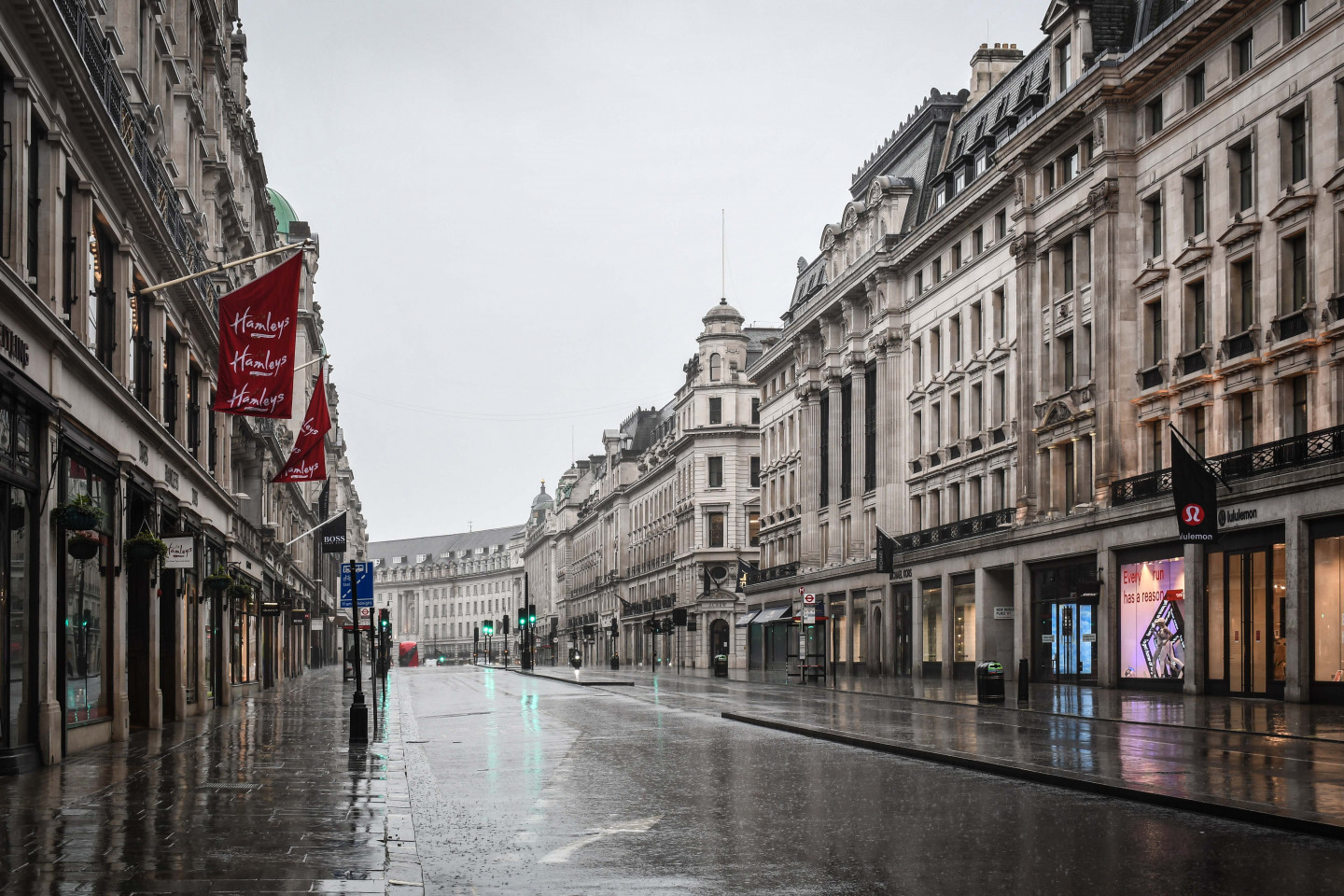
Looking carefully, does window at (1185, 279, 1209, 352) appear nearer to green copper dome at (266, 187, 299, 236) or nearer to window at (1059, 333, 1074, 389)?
window at (1059, 333, 1074, 389)

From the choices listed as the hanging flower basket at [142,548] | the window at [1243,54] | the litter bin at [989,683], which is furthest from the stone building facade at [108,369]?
the window at [1243,54]

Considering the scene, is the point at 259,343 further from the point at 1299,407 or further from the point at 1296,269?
the point at 1296,269

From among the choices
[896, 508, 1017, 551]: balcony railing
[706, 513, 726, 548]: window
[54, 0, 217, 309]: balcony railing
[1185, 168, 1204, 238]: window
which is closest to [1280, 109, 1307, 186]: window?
[1185, 168, 1204, 238]: window

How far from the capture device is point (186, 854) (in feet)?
35.7

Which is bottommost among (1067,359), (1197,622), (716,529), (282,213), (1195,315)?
(1197,622)

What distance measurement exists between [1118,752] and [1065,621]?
29.4 m

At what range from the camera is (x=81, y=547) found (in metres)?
19.2

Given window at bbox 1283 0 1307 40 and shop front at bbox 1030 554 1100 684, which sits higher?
window at bbox 1283 0 1307 40

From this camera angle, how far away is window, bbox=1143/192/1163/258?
44438 mm

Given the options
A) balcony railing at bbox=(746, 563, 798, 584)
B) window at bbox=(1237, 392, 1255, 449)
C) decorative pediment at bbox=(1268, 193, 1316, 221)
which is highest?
decorative pediment at bbox=(1268, 193, 1316, 221)

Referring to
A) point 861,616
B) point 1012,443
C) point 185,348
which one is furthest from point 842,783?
point 861,616

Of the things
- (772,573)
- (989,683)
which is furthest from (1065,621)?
(772,573)

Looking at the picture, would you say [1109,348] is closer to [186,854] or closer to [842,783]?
[842,783]

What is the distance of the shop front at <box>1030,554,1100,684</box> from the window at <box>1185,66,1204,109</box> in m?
14.2
